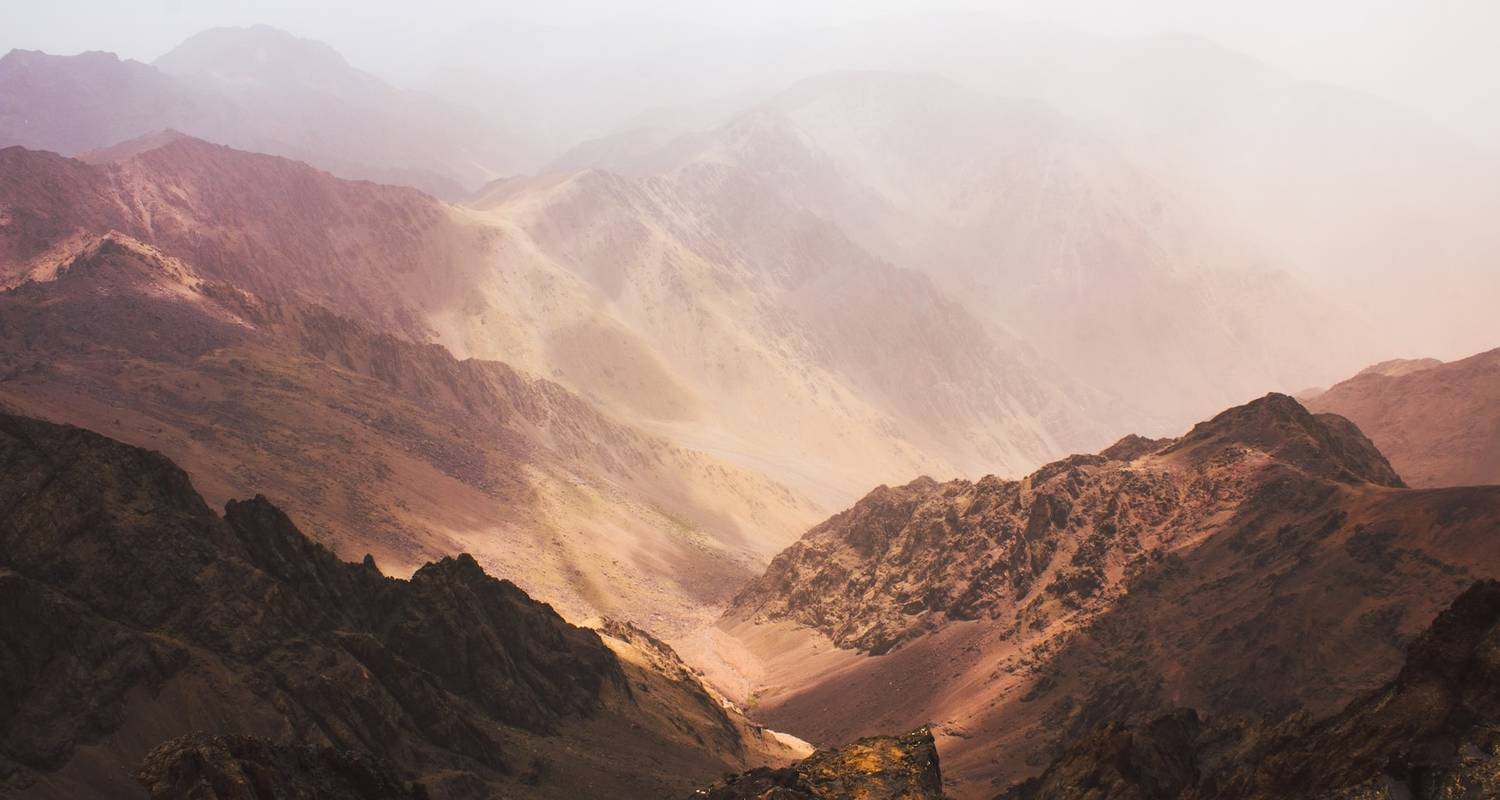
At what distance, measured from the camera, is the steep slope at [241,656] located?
35.8 m

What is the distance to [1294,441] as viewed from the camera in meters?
77.2

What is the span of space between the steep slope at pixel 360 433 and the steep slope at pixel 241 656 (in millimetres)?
32897

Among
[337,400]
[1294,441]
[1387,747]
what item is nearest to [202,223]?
[337,400]

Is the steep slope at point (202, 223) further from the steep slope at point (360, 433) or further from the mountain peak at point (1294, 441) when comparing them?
the mountain peak at point (1294, 441)

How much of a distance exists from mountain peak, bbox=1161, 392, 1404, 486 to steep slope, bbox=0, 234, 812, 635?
48.7 meters

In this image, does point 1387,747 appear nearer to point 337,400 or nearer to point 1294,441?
point 1294,441

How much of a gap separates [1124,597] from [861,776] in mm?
50694

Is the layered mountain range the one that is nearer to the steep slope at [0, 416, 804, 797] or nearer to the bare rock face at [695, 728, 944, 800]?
the steep slope at [0, 416, 804, 797]

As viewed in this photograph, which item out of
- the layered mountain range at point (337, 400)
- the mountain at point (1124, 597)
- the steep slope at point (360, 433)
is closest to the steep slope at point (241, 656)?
the mountain at point (1124, 597)

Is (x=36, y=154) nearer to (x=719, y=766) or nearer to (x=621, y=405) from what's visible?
(x=621, y=405)

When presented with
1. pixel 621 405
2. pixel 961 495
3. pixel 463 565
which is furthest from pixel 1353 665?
pixel 621 405

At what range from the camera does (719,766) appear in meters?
60.2

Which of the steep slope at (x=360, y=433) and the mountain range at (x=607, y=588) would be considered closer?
the mountain range at (x=607, y=588)

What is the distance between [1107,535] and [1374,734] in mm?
59737
